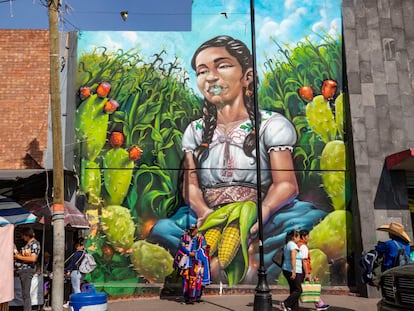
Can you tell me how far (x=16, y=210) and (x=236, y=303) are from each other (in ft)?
19.4

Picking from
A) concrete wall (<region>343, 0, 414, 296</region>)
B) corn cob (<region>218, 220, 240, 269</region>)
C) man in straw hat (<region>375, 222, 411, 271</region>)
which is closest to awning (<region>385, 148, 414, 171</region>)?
concrete wall (<region>343, 0, 414, 296</region>)

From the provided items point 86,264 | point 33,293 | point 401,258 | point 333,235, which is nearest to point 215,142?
point 333,235

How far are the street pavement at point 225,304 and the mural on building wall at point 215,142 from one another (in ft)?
2.66

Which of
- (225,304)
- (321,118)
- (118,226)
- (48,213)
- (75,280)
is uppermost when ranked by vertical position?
(321,118)

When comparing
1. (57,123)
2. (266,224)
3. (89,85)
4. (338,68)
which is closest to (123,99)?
(89,85)

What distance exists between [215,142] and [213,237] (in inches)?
118

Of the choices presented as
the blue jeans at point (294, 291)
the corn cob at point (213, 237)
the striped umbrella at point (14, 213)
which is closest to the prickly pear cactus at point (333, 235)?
the corn cob at point (213, 237)

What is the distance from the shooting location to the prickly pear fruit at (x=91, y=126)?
13.9 m

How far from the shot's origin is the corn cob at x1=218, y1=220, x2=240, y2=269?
1331 cm

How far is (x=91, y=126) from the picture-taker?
553 inches

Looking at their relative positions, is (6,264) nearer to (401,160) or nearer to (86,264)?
(86,264)

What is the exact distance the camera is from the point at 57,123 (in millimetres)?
9477

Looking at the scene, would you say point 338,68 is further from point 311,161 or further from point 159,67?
point 159,67

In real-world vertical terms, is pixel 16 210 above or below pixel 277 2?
below
